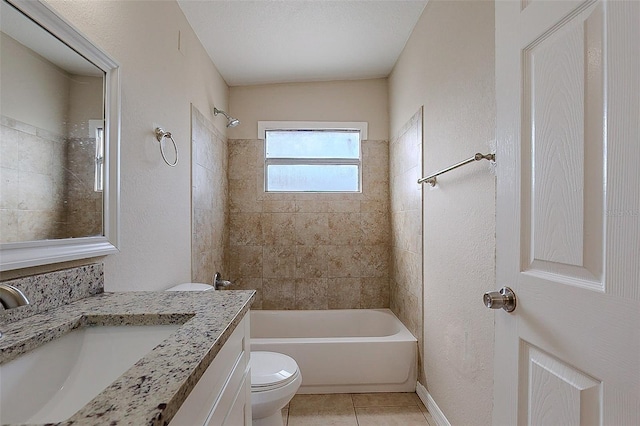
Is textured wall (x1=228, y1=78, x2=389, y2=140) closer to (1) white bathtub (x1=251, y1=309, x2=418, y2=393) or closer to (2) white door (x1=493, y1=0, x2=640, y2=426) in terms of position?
(1) white bathtub (x1=251, y1=309, x2=418, y2=393)

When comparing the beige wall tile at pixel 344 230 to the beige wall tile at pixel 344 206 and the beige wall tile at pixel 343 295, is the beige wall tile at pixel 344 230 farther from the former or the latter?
the beige wall tile at pixel 343 295

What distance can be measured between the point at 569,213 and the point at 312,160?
2687mm

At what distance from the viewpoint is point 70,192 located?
108 cm

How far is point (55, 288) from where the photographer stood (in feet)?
3.29

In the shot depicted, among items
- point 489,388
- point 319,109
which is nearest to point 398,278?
point 489,388

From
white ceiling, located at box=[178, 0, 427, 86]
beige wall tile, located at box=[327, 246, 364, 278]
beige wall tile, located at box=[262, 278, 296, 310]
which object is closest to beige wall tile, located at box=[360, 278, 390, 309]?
beige wall tile, located at box=[327, 246, 364, 278]

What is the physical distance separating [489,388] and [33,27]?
1.98m

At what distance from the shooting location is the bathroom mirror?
865 mm

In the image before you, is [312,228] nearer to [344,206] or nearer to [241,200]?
[344,206]

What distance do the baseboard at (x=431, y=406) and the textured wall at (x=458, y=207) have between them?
0.14 feet

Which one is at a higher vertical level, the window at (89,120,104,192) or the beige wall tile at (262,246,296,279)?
the window at (89,120,104,192)

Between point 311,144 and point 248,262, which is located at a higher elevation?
point 311,144

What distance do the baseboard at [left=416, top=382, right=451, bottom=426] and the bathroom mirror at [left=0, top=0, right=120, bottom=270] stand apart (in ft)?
6.18

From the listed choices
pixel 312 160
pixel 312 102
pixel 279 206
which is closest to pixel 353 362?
pixel 279 206
